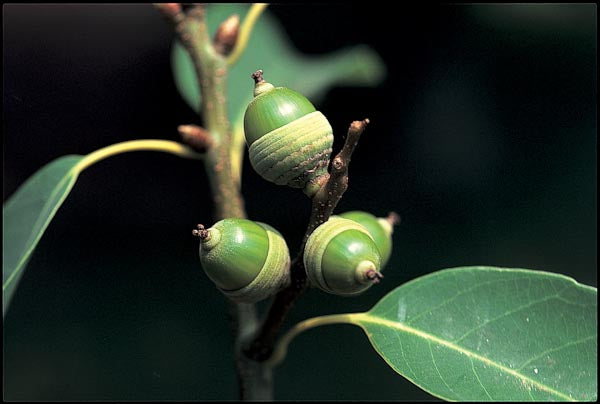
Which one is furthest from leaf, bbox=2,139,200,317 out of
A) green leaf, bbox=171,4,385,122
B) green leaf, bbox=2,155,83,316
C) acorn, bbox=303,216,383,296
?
green leaf, bbox=171,4,385,122

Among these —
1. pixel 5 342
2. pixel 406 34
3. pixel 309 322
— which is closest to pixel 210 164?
pixel 309 322

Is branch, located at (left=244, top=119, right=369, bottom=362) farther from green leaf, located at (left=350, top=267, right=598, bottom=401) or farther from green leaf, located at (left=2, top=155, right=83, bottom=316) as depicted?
green leaf, located at (left=2, top=155, right=83, bottom=316)

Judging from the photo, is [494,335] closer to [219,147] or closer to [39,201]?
[219,147]

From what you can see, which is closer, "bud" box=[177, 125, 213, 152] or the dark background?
"bud" box=[177, 125, 213, 152]

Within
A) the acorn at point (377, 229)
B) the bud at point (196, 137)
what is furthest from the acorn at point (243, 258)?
the bud at point (196, 137)

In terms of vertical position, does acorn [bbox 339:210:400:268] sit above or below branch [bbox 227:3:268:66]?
below

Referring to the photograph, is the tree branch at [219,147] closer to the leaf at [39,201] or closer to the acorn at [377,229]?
the leaf at [39,201]

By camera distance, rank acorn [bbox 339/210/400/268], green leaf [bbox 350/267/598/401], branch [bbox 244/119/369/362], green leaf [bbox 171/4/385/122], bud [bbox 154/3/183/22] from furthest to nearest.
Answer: green leaf [bbox 171/4/385/122]
bud [bbox 154/3/183/22]
acorn [bbox 339/210/400/268]
green leaf [bbox 350/267/598/401]
branch [bbox 244/119/369/362]
